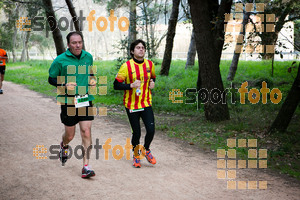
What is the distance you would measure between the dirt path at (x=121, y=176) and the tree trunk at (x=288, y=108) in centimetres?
210

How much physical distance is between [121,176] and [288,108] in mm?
4717

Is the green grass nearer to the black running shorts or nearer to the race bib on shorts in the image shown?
the black running shorts

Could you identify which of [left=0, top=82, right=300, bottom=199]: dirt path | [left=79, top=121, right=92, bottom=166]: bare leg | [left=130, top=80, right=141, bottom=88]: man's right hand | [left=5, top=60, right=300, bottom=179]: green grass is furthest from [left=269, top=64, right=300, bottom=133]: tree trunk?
[left=79, top=121, right=92, bottom=166]: bare leg

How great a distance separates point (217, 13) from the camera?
10000 millimetres

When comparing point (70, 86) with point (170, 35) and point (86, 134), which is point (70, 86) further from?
point (170, 35)

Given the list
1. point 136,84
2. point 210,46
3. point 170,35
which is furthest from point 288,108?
point 170,35

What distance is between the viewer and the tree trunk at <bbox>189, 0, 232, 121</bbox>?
978 cm

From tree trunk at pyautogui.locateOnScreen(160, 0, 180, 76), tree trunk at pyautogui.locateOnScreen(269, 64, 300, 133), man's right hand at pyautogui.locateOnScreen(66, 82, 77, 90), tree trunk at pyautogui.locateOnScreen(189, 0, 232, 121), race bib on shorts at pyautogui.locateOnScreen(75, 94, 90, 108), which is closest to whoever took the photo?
man's right hand at pyautogui.locateOnScreen(66, 82, 77, 90)

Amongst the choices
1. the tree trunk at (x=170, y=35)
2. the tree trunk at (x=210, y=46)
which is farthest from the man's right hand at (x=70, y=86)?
the tree trunk at (x=170, y=35)

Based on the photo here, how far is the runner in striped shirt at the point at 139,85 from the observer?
578 centimetres

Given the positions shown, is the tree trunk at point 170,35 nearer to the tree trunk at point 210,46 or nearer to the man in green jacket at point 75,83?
the tree trunk at point 210,46

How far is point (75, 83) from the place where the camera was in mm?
5203

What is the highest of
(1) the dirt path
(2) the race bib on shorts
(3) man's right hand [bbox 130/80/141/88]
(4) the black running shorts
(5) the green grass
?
(3) man's right hand [bbox 130/80/141/88]

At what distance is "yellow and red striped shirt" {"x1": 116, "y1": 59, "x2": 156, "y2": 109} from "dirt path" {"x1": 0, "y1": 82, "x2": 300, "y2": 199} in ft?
3.92
